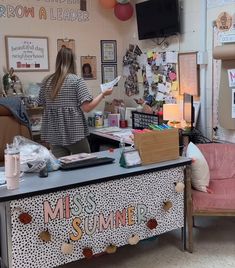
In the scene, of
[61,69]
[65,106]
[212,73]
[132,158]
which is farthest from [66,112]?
[212,73]

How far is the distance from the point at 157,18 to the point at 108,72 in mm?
1026

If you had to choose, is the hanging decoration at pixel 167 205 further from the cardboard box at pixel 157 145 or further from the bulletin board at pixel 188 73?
the bulletin board at pixel 188 73

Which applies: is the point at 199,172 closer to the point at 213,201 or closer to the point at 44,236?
the point at 213,201

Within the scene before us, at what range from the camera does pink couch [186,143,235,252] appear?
9.37 ft

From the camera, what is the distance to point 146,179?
2.64 metres

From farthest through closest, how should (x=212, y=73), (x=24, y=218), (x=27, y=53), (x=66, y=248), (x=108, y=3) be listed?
1. (x=108, y=3)
2. (x=27, y=53)
3. (x=212, y=73)
4. (x=66, y=248)
5. (x=24, y=218)

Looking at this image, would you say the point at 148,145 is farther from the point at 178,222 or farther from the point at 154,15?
the point at 154,15

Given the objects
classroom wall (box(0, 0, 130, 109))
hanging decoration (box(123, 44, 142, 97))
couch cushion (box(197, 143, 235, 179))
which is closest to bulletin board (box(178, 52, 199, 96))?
hanging decoration (box(123, 44, 142, 97))

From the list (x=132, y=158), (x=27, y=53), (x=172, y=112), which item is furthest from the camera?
(x=27, y=53)

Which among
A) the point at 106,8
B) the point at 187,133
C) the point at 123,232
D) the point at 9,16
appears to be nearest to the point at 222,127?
the point at 187,133

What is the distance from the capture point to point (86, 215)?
2426mm

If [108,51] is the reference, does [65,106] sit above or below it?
below

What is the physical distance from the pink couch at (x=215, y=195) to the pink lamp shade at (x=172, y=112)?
0.77m

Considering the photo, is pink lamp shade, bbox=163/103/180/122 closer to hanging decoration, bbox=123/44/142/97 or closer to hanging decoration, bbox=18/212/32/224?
hanging decoration, bbox=123/44/142/97
